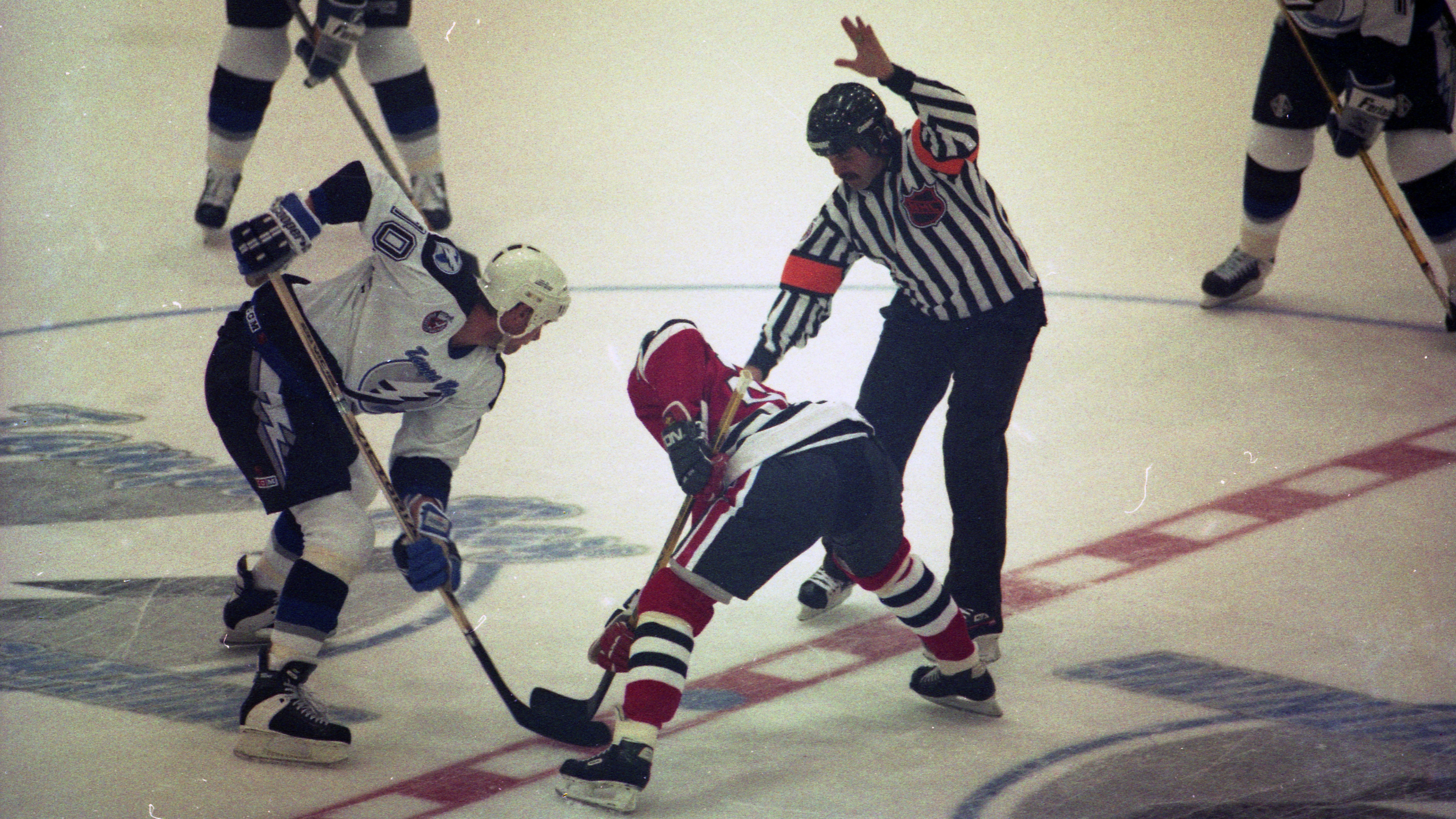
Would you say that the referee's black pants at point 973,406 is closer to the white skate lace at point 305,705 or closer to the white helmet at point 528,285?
the white helmet at point 528,285

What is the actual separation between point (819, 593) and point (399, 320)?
3.63 feet

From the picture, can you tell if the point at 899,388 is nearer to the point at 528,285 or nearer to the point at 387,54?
the point at 528,285

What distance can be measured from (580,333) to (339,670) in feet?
7.48

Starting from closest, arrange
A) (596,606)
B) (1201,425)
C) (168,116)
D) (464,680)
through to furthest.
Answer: (464,680)
(596,606)
(1201,425)
(168,116)

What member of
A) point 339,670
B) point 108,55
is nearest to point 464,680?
point 339,670

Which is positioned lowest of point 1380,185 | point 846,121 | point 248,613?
point 248,613

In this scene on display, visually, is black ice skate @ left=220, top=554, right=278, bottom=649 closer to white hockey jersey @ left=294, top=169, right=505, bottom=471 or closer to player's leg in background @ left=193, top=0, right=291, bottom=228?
white hockey jersey @ left=294, top=169, right=505, bottom=471

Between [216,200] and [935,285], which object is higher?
[935,285]

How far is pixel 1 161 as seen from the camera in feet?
22.4

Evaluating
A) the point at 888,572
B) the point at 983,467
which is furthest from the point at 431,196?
the point at 888,572

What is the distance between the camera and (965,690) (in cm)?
298

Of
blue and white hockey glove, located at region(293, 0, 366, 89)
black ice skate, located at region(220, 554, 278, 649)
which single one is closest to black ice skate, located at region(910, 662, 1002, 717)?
black ice skate, located at region(220, 554, 278, 649)

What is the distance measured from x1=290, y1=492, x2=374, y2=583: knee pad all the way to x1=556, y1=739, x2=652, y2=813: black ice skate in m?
0.56

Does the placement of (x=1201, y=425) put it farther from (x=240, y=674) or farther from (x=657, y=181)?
(x=657, y=181)
